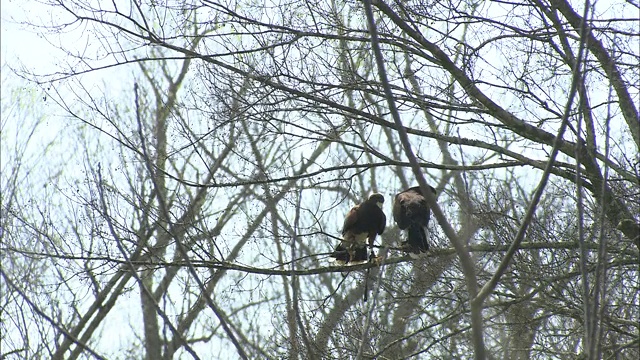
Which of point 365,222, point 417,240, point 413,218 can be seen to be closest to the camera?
point 417,240

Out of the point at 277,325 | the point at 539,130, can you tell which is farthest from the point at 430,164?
the point at 277,325

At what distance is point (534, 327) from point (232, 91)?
2.97 metres

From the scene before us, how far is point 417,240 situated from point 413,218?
330 mm

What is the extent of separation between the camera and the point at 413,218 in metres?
6.82

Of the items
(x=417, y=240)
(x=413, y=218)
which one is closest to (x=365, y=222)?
(x=413, y=218)

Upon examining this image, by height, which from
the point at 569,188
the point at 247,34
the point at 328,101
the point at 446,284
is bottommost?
the point at 446,284

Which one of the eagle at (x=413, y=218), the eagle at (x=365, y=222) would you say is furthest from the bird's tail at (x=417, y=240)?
the eagle at (x=365, y=222)

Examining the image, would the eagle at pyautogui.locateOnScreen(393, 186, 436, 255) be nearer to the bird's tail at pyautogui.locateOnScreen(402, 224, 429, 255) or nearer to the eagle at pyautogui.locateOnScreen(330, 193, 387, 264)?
the bird's tail at pyautogui.locateOnScreen(402, 224, 429, 255)

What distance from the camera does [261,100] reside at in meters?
6.25

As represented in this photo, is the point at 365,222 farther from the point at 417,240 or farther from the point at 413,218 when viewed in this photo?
the point at 417,240

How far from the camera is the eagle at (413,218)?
650cm

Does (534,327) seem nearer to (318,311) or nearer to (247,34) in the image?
(318,311)

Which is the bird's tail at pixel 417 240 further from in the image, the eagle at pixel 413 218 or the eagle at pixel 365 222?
the eagle at pixel 365 222

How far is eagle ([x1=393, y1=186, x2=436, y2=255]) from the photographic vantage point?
6500mm
